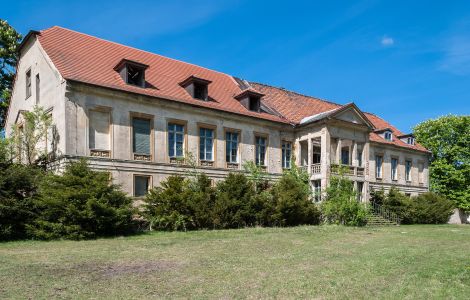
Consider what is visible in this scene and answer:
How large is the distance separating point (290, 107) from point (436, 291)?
83.1ft

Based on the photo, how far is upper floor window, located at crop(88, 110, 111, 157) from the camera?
21.1 metres

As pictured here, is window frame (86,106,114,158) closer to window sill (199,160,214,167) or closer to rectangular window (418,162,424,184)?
window sill (199,160,214,167)

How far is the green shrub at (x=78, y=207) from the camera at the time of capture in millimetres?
15633

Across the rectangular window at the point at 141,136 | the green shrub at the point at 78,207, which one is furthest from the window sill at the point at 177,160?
the green shrub at the point at 78,207

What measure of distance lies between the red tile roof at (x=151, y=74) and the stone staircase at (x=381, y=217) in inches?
336

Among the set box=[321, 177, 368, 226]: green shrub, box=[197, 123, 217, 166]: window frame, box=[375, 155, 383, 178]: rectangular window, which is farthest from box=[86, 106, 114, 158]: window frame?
box=[375, 155, 383, 178]: rectangular window

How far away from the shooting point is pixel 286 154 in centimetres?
3005

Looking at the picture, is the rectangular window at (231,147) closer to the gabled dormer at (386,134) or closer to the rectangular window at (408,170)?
the gabled dormer at (386,134)

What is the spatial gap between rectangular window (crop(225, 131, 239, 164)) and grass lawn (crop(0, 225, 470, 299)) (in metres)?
11.4

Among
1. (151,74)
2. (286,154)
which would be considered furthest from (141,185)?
(286,154)

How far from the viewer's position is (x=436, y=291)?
26.5ft

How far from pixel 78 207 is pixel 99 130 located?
6423 millimetres

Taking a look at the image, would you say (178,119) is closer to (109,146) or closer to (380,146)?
(109,146)

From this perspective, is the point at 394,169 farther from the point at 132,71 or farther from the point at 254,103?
the point at 132,71
